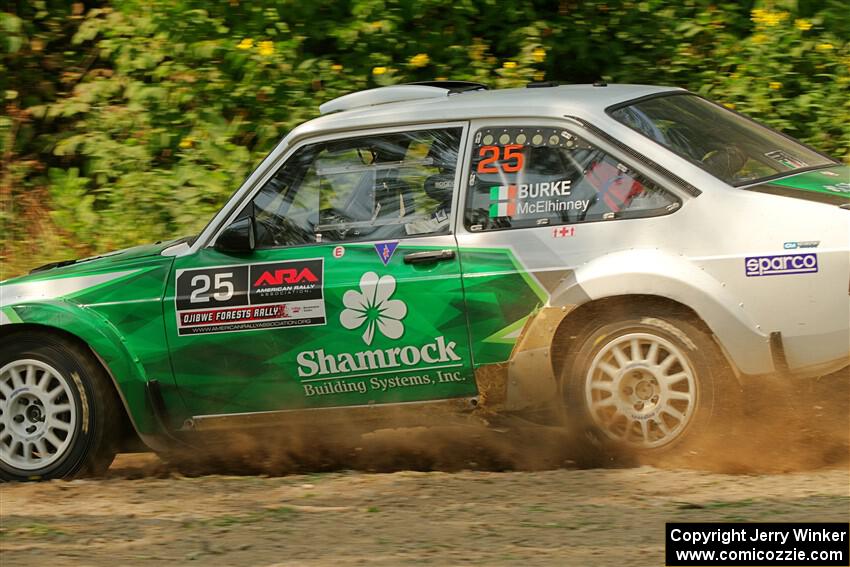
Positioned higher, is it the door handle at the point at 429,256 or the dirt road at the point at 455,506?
the door handle at the point at 429,256

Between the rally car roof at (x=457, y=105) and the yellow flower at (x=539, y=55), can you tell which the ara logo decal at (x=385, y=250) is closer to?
the rally car roof at (x=457, y=105)

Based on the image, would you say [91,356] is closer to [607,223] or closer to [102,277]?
[102,277]

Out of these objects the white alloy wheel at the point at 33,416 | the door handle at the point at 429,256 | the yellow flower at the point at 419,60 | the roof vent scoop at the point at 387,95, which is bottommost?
the white alloy wheel at the point at 33,416

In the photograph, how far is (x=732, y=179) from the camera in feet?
17.3

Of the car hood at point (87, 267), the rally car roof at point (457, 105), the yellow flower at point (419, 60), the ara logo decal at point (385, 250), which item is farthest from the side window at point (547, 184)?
the yellow flower at point (419, 60)

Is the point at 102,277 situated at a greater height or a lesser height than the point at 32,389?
greater

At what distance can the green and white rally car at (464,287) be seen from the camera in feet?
16.6

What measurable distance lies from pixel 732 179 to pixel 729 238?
1.14ft

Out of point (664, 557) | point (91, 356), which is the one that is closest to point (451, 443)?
point (91, 356)

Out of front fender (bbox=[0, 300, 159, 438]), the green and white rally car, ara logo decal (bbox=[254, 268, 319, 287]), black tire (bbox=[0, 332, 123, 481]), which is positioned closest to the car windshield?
the green and white rally car

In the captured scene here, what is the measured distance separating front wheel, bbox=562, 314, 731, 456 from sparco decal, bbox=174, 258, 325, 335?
47.6 inches

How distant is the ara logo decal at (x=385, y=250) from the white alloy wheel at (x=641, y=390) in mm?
1014

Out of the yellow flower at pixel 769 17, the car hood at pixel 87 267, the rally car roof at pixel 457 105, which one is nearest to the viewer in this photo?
the rally car roof at pixel 457 105

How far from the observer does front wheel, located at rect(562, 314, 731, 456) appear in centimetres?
514
